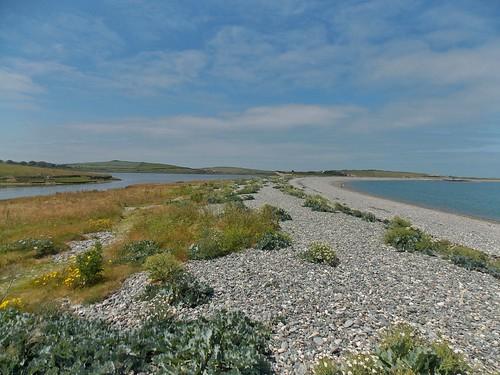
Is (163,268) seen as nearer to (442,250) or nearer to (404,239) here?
(404,239)

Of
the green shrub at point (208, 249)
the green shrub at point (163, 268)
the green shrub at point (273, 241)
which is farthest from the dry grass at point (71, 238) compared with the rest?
the green shrub at point (273, 241)

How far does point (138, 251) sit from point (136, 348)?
8.00 meters

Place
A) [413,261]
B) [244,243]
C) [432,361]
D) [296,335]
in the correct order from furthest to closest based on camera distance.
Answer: [244,243]
[413,261]
[296,335]
[432,361]

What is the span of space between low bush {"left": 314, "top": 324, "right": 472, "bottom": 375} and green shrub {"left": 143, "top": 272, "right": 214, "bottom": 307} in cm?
372

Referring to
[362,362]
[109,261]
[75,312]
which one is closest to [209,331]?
[362,362]

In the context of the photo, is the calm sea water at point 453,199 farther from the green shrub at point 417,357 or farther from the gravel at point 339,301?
the green shrub at point 417,357

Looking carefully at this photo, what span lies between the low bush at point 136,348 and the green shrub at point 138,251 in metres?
5.88

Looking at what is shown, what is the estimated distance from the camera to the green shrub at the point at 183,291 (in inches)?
292

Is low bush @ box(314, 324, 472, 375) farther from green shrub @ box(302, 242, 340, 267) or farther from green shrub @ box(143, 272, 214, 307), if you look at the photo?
green shrub @ box(302, 242, 340, 267)

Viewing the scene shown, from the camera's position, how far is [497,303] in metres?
7.69

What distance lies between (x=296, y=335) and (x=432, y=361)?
2.33 metres

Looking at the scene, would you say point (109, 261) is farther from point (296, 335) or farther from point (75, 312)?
point (296, 335)

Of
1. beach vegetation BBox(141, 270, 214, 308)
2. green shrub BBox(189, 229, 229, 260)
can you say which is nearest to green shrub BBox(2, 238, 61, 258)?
green shrub BBox(189, 229, 229, 260)

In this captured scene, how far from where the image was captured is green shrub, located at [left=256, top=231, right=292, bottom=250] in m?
12.3
